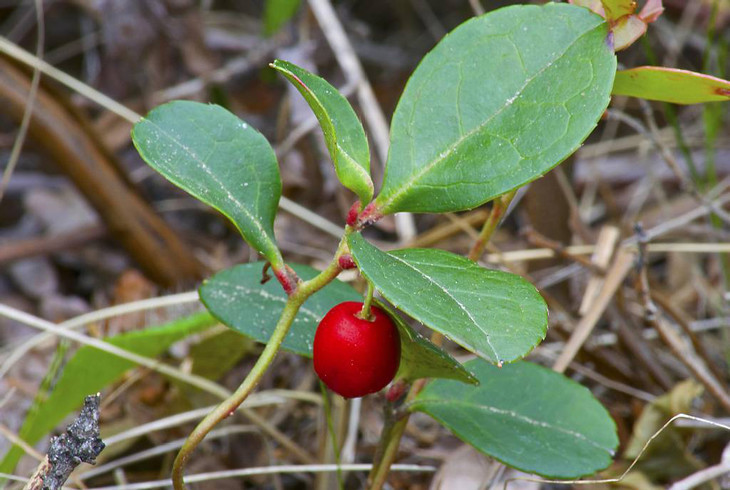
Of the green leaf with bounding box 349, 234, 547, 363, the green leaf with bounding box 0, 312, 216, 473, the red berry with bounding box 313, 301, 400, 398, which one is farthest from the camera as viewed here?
the green leaf with bounding box 0, 312, 216, 473

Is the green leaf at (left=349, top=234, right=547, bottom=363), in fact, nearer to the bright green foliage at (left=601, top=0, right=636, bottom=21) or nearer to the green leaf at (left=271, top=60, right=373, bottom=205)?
the green leaf at (left=271, top=60, right=373, bottom=205)

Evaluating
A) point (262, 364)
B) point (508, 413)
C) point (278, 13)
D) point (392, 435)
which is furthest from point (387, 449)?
point (278, 13)

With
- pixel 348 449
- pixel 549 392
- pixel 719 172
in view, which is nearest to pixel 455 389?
pixel 549 392

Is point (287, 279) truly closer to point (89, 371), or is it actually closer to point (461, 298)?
point (461, 298)

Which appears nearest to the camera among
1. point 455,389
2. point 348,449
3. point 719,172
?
point 455,389

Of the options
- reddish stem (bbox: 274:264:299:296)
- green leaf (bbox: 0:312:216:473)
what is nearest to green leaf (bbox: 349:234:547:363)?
reddish stem (bbox: 274:264:299:296)

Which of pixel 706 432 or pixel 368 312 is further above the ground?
pixel 368 312

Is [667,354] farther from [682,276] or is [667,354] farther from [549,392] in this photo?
[549,392]
